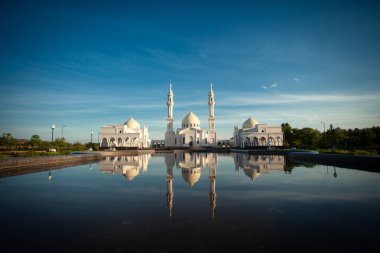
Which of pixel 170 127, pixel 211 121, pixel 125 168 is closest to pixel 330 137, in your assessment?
pixel 211 121

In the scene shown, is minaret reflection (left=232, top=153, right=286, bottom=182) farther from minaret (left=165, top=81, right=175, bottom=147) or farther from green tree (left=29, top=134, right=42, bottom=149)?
minaret (left=165, top=81, right=175, bottom=147)

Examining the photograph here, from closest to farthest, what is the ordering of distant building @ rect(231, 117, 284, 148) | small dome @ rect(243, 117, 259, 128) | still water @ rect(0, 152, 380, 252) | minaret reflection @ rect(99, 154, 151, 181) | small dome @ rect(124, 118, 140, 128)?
still water @ rect(0, 152, 380, 252), minaret reflection @ rect(99, 154, 151, 181), distant building @ rect(231, 117, 284, 148), small dome @ rect(243, 117, 259, 128), small dome @ rect(124, 118, 140, 128)

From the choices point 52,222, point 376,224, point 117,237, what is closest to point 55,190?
point 52,222

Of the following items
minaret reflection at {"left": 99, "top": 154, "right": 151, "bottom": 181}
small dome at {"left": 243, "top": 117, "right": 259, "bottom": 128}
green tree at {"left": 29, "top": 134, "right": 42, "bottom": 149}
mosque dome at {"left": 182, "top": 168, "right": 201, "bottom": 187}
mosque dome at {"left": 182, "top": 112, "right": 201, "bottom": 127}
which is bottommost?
mosque dome at {"left": 182, "top": 168, "right": 201, "bottom": 187}

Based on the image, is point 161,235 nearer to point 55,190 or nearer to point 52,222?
point 52,222

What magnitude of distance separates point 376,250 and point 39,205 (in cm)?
788

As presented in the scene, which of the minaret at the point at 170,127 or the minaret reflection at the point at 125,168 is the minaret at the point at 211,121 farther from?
the minaret reflection at the point at 125,168

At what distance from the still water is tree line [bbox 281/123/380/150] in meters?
39.1

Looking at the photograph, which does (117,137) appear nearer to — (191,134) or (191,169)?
(191,134)

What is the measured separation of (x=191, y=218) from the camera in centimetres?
582

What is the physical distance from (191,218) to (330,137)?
55590 millimetres

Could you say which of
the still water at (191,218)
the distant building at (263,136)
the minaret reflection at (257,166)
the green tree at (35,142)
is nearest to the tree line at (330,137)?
the distant building at (263,136)

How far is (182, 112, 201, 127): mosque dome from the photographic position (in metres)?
71.9

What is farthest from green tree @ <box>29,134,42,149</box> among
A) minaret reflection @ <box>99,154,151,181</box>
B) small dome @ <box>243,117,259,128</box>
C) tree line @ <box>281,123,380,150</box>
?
tree line @ <box>281,123,380,150</box>
